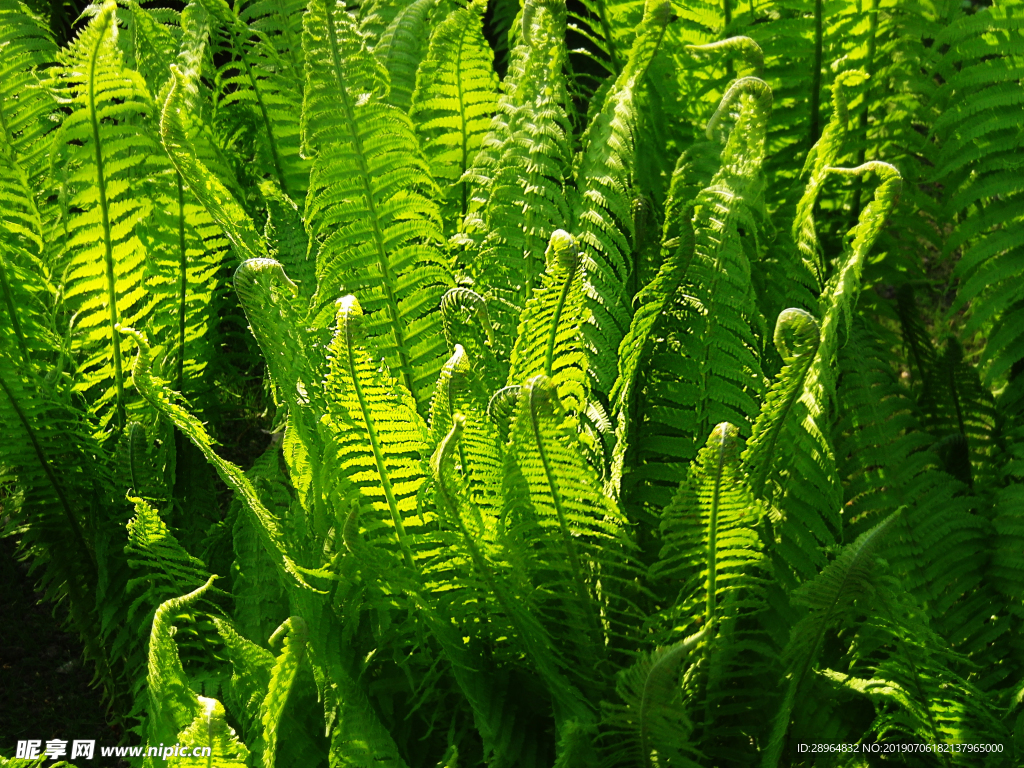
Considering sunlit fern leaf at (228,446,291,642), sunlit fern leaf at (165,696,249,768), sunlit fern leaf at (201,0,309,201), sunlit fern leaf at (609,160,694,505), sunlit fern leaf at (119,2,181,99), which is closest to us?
sunlit fern leaf at (165,696,249,768)

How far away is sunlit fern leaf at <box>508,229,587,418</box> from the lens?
88 centimetres

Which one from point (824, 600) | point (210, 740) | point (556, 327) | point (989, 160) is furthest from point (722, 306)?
point (210, 740)

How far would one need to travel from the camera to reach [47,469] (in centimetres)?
125

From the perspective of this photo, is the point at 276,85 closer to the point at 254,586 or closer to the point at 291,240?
the point at 291,240

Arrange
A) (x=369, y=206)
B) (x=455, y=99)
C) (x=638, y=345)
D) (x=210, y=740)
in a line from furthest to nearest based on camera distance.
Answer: (x=455, y=99) < (x=369, y=206) < (x=638, y=345) < (x=210, y=740)

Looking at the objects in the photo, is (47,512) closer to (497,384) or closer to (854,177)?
(497,384)

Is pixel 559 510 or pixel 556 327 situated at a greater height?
pixel 556 327

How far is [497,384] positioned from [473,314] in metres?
0.09

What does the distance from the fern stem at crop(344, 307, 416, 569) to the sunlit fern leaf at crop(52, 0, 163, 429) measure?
532mm

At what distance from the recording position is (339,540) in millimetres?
988

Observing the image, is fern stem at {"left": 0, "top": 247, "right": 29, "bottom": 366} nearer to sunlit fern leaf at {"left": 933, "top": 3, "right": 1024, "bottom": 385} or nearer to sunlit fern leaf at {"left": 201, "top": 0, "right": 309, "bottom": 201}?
sunlit fern leaf at {"left": 201, "top": 0, "right": 309, "bottom": 201}

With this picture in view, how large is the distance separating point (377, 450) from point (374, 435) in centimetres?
2

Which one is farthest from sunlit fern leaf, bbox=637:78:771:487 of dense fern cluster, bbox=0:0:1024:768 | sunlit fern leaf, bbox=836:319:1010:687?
sunlit fern leaf, bbox=836:319:1010:687

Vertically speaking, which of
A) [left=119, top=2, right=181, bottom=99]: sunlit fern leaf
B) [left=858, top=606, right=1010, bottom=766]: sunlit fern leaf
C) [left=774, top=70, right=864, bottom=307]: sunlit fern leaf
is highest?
[left=119, top=2, right=181, bottom=99]: sunlit fern leaf
